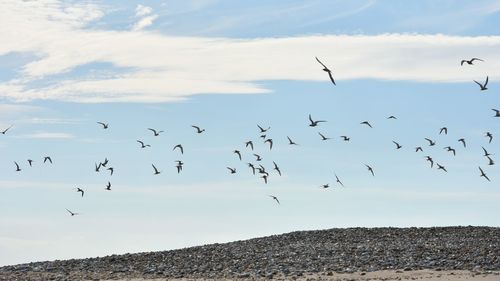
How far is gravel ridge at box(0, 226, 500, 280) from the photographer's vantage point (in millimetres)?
33562

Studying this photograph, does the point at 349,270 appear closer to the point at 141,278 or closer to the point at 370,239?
the point at 141,278

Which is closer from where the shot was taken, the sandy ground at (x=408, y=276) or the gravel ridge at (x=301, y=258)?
the sandy ground at (x=408, y=276)

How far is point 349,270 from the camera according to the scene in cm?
3225

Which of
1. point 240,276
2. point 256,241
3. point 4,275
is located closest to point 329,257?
point 240,276

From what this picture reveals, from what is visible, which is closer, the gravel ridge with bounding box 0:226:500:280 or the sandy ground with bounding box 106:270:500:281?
the sandy ground with bounding box 106:270:500:281

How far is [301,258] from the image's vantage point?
36.3 m

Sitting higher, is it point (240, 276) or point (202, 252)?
point (202, 252)

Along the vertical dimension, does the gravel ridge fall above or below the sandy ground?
above

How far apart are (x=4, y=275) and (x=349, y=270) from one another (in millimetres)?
16619

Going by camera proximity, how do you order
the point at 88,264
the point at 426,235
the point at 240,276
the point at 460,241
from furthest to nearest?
the point at 426,235 < the point at 460,241 < the point at 88,264 < the point at 240,276

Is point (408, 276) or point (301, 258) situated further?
point (301, 258)

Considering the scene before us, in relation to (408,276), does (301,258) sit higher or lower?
higher

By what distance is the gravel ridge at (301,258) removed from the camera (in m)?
33.6

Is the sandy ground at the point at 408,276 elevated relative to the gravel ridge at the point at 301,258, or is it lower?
lower
